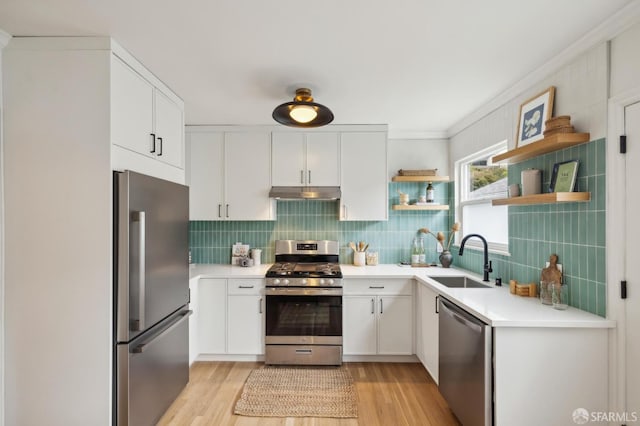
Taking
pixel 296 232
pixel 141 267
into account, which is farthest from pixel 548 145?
pixel 296 232

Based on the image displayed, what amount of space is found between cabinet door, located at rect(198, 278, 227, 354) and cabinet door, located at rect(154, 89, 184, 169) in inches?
46.5

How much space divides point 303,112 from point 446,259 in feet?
7.16

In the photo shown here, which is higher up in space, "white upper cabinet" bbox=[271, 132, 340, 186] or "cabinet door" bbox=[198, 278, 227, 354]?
"white upper cabinet" bbox=[271, 132, 340, 186]

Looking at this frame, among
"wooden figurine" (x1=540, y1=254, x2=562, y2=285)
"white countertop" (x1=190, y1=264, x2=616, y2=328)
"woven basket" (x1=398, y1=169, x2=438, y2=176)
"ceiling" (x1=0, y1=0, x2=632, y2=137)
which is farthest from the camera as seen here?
"woven basket" (x1=398, y1=169, x2=438, y2=176)

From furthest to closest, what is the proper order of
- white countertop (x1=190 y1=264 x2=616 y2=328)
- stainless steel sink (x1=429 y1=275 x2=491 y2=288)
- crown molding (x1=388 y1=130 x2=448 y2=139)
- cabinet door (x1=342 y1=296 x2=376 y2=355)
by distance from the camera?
crown molding (x1=388 y1=130 x2=448 y2=139), cabinet door (x1=342 y1=296 x2=376 y2=355), stainless steel sink (x1=429 y1=275 x2=491 y2=288), white countertop (x1=190 y1=264 x2=616 y2=328)

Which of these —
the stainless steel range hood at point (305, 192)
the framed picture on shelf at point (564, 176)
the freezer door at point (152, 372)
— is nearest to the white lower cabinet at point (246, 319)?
the freezer door at point (152, 372)

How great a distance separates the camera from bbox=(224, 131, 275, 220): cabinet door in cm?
352

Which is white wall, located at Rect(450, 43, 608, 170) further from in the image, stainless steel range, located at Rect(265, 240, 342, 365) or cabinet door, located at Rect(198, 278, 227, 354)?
cabinet door, located at Rect(198, 278, 227, 354)

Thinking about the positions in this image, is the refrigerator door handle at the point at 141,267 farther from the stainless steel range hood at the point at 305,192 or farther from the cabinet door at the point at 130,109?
the stainless steel range hood at the point at 305,192

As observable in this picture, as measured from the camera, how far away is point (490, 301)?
2105mm

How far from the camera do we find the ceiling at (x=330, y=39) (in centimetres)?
155

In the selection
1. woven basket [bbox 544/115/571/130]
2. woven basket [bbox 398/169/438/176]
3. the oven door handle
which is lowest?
the oven door handle

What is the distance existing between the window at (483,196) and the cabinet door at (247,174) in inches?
81.5

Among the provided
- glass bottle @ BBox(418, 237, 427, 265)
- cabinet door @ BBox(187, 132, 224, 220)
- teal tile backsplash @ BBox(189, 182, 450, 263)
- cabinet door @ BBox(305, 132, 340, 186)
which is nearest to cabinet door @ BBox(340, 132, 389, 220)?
cabinet door @ BBox(305, 132, 340, 186)
